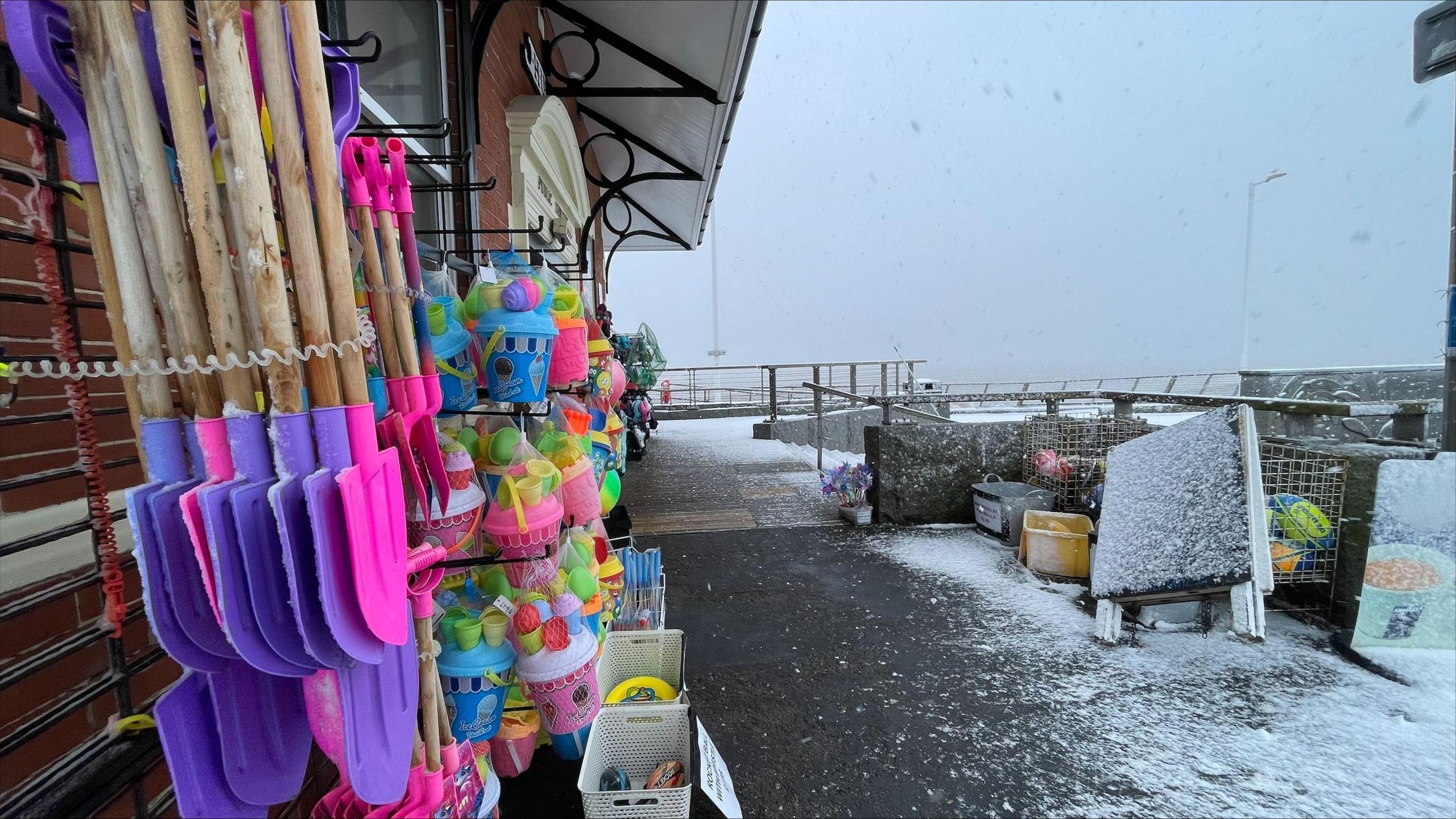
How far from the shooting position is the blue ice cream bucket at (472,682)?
55.7 inches

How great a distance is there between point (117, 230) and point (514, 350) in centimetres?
76

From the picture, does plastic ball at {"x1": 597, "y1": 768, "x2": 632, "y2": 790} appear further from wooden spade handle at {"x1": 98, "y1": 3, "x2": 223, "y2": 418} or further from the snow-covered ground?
wooden spade handle at {"x1": 98, "y1": 3, "x2": 223, "y2": 418}

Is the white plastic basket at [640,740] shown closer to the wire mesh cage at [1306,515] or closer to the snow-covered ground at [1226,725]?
the snow-covered ground at [1226,725]

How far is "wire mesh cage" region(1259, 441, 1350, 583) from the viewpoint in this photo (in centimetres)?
322

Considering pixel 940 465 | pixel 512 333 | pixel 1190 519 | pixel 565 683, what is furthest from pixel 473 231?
pixel 940 465

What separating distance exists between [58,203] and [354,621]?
3.15 ft

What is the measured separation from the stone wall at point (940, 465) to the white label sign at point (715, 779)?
11.5 ft

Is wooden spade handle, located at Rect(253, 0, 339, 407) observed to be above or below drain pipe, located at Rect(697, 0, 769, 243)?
below

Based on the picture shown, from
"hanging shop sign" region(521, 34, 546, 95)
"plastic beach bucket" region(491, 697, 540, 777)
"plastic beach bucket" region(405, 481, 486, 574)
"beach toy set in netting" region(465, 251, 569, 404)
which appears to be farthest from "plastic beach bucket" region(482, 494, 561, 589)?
"hanging shop sign" region(521, 34, 546, 95)

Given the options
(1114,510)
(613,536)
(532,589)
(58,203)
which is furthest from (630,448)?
(58,203)

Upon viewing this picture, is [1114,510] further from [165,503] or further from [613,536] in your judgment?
[165,503]

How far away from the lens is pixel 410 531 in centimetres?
122

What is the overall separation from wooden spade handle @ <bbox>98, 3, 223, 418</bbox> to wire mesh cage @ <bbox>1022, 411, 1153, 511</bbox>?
5084 millimetres

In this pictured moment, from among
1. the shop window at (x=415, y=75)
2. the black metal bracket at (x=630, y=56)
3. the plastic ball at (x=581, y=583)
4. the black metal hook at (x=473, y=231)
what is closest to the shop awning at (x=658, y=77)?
the black metal bracket at (x=630, y=56)
